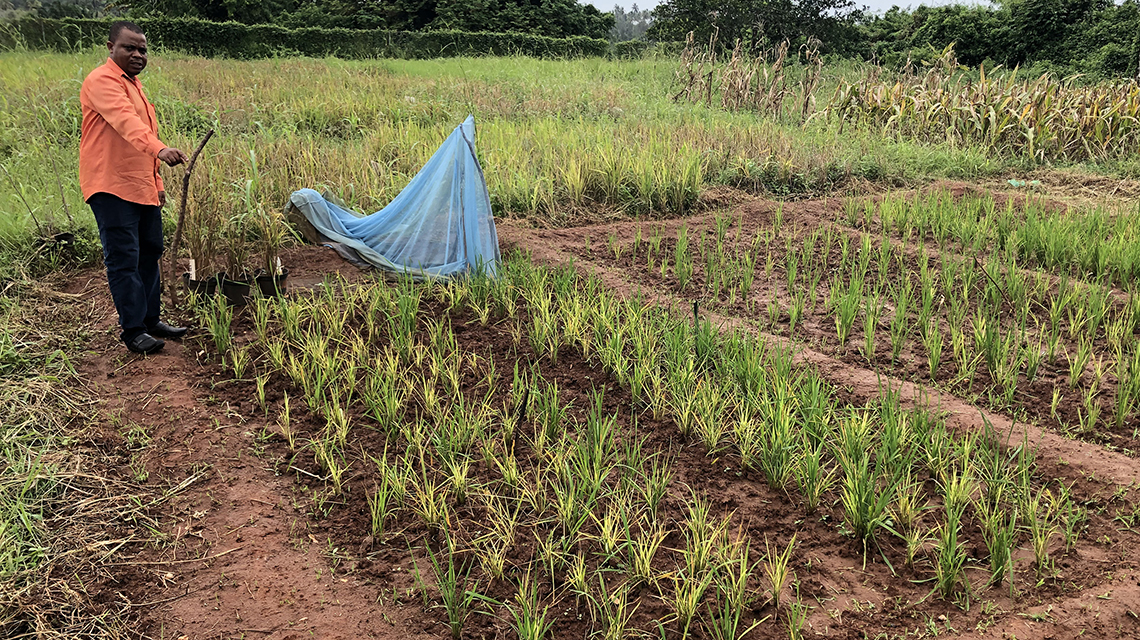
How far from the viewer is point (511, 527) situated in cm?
235

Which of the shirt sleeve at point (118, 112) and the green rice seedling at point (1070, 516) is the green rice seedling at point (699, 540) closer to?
the green rice seedling at point (1070, 516)

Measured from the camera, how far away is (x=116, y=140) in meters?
3.22

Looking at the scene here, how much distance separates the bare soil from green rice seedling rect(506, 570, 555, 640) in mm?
47

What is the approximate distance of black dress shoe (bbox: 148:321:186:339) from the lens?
3.67 metres

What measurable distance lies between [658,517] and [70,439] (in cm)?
223

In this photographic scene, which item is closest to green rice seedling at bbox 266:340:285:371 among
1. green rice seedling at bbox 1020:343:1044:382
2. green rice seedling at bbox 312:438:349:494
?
green rice seedling at bbox 312:438:349:494

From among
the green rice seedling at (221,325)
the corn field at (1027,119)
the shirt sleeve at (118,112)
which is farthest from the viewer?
the corn field at (1027,119)

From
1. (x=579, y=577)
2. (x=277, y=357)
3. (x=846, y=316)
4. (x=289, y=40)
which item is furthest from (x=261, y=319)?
(x=289, y=40)

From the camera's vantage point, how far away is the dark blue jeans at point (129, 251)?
3.29 m

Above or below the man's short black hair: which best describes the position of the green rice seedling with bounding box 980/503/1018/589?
below

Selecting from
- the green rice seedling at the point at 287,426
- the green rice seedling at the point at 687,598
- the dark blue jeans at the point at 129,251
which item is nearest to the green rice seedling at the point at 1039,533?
the green rice seedling at the point at 687,598

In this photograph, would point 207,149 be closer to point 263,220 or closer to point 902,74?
point 263,220

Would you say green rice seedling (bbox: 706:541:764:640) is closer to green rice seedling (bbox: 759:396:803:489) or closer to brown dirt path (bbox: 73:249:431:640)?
green rice seedling (bbox: 759:396:803:489)

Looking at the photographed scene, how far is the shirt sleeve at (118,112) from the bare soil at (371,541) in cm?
Answer: 102
